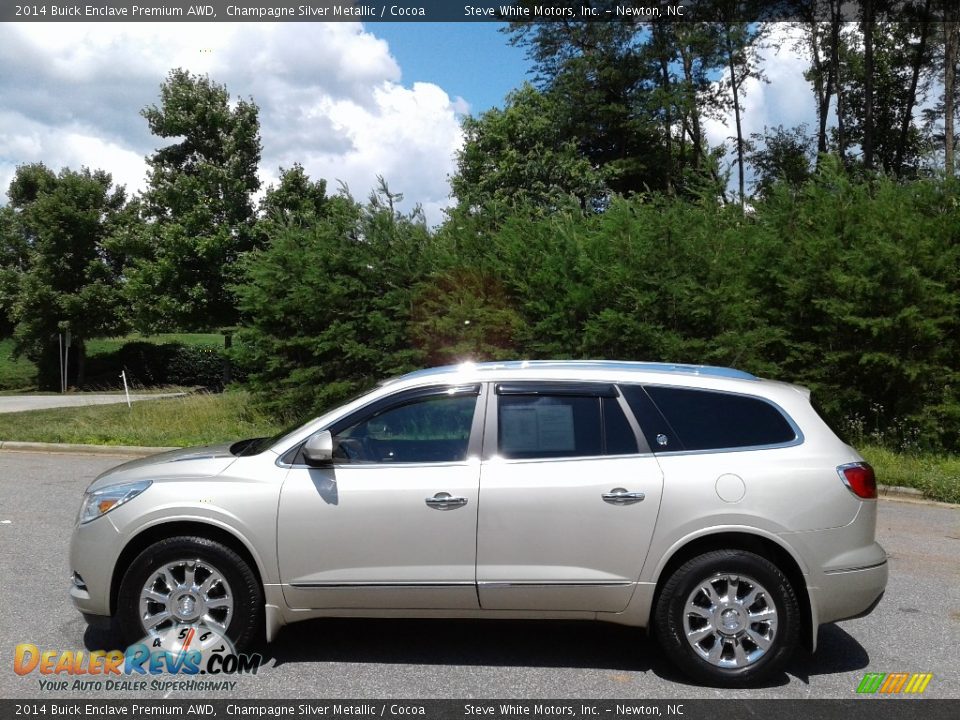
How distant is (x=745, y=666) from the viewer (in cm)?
449

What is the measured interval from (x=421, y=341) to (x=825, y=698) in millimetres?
10606

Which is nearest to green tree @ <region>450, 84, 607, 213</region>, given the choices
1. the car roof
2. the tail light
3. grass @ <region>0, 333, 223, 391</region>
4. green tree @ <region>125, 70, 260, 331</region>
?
green tree @ <region>125, 70, 260, 331</region>

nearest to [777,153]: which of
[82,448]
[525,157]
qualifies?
[525,157]

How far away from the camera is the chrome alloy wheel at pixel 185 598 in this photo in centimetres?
465

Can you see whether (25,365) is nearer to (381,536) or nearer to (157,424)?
(157,424)

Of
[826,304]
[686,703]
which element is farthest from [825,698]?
[826,304]

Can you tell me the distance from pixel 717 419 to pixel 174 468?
3.10 m

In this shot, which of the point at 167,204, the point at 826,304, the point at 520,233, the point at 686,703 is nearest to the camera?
the point at 686,703

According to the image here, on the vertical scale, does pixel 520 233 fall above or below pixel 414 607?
above

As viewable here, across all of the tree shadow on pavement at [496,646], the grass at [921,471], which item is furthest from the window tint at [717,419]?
the grass at [921,471]

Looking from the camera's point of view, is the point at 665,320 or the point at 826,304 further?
the point at 665,320

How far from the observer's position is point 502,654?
498cm

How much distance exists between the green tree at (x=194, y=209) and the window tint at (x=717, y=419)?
2291 cm

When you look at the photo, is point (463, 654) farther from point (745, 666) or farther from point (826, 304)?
point (826, 304)
